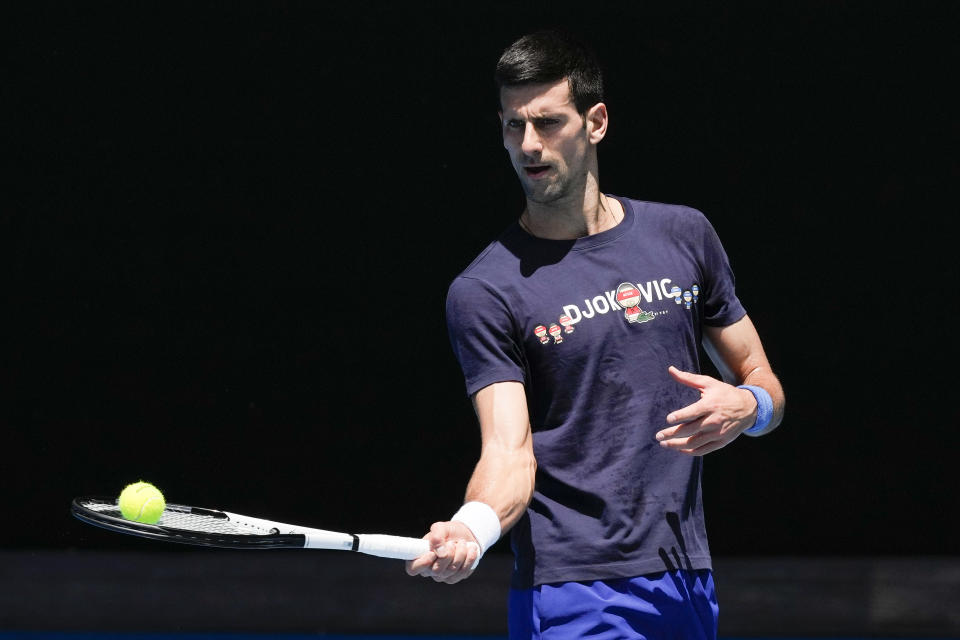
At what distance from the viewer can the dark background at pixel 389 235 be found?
6.70m

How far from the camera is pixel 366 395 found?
22.7 ft

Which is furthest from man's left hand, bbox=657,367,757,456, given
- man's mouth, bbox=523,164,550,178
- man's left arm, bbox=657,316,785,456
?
man's mouth, bbox=523,164,550,178

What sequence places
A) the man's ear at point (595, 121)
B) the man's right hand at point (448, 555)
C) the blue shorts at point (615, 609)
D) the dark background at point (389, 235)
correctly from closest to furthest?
the man's right hand at point (448, 555), the blue shorts at point (615, 609), the man's ear at point (595, 121), the dark background at point (389, 235)

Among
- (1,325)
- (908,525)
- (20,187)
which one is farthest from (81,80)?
(908,525)

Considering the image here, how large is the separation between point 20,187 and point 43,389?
3.16 feet

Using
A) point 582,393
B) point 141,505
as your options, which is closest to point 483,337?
point 582,393

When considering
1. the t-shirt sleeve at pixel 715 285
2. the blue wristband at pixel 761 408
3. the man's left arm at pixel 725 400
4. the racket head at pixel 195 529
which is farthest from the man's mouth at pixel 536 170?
the racket head at pixel 195 529

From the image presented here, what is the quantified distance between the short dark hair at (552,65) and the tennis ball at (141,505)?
116 cm

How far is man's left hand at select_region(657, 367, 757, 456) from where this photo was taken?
9.44ft

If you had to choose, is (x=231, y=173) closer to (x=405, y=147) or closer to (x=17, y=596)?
(x=405, y=147)

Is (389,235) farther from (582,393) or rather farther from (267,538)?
(267,538)

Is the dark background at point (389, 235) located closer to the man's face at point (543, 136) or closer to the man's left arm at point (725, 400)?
the man's left arm at point (725, 400)

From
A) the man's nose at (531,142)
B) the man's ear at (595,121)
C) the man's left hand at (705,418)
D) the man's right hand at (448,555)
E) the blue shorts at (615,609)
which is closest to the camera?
the man's right hand at (448,555)

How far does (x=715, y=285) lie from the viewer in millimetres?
3260
